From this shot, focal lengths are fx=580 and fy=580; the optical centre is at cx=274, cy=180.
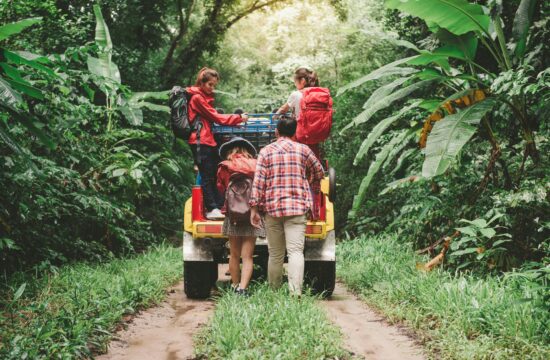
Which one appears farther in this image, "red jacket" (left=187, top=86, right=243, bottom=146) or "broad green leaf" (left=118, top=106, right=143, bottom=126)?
"broad green leaf" (left=118, top=106, right=143, bottom=126)

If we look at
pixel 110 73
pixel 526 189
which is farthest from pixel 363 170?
pixel 526 189

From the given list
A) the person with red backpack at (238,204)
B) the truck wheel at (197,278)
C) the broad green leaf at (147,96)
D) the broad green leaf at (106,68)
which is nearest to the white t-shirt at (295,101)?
the person with red backpack at (238,204)

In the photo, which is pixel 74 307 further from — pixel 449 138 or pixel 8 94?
pixel 449 138

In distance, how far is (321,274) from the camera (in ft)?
21.7

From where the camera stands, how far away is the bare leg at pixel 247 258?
6.17m

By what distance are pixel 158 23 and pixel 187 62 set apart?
4.88 feet

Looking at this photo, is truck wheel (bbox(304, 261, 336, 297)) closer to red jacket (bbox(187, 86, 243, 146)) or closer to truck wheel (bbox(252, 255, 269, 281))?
truck wheel (bbox(252, 255, 269, 281))

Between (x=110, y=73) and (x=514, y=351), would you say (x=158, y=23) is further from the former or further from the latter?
(x=514, y=351)

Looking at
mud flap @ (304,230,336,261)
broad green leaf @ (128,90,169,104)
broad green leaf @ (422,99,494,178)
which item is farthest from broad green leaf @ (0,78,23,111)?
broad green leaf @ (128,90,169,104)

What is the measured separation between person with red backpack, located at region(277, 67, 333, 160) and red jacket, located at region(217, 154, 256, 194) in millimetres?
828

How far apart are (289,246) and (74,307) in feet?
6.91

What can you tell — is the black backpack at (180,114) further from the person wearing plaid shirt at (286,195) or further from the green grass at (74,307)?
the green grass at (74,307)

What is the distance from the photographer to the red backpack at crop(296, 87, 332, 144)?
6723 millimetres

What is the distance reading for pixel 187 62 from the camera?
16359 millimetres
